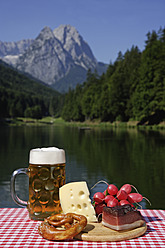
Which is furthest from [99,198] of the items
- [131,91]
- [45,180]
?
[131,91]

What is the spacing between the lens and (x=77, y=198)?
1958 millimetres

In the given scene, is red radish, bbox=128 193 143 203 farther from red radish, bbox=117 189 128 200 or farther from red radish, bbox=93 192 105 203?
red radish, bbox=93 192 105 203

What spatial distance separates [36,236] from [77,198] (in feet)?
1.03

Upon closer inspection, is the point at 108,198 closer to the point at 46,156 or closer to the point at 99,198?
the point at 99,198

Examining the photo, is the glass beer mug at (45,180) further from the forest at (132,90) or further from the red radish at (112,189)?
the forest at (132,90)

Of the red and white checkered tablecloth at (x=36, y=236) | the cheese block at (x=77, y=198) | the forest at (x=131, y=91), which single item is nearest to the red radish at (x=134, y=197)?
the red and white checkered tablecloth at (x=36, y=236)

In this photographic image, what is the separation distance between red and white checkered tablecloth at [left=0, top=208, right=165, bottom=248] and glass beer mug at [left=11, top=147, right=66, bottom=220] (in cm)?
11

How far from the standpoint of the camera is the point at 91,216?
Result: 1991 mm

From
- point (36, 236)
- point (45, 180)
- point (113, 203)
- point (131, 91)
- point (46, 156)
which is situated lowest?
point (36, 236)

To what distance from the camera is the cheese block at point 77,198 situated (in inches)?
77.2

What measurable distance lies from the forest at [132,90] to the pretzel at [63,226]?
49.5m

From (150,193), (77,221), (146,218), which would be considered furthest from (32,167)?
(150,193)

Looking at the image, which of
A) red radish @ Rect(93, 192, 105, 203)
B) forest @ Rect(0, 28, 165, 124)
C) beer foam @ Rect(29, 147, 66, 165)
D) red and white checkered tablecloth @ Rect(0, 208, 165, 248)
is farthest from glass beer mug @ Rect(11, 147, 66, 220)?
forest @ Rect(0, 28, 165, 124)

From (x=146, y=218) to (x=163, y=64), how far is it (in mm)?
53275
